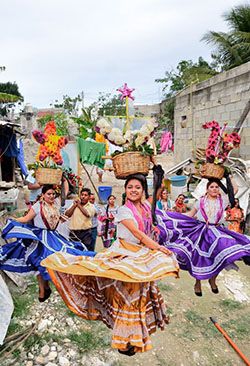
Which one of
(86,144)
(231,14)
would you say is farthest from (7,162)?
(231,14)

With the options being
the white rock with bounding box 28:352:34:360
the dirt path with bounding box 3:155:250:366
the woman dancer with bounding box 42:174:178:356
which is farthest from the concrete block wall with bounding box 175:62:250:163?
the white rock with bounding box 28:352:34:360

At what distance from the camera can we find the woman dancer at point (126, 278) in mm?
2801

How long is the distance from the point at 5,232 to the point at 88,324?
2.81 metres

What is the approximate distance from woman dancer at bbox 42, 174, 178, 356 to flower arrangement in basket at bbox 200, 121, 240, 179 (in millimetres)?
1084

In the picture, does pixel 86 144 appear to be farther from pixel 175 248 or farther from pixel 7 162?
pixel 175 248

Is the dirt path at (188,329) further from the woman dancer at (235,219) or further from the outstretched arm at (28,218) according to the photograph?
the outstretched arm at (28,218)

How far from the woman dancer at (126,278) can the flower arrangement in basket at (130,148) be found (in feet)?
0.33

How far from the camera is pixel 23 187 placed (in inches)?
567

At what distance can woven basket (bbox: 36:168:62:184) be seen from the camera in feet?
12.7

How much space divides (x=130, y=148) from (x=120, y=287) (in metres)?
1.26

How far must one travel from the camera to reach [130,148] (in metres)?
3.25

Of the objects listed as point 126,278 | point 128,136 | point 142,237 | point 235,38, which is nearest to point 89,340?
point 142,237

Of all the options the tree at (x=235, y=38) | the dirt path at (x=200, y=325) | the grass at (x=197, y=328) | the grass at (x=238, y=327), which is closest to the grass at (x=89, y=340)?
the dirt path at (x=200, y=325)

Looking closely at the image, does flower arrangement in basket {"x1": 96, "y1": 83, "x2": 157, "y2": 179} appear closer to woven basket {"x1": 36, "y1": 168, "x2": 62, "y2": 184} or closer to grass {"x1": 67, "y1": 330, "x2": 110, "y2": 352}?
woven basket {"x1": 36, "y1": 168, "x2": 62, "y2": 184}
